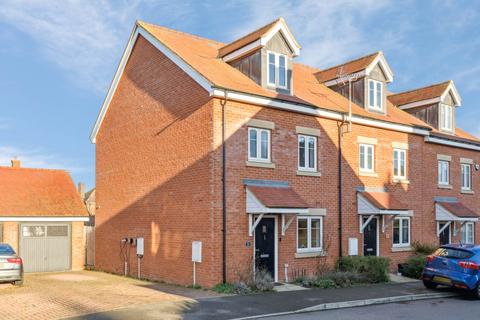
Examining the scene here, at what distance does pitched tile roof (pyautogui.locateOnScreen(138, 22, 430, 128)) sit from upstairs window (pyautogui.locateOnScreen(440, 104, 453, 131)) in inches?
48.2

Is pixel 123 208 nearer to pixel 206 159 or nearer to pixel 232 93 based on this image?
pixel 206 159

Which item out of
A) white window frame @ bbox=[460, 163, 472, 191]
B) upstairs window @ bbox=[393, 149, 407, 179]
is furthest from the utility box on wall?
white window frame @ bbox=[460, 163, 472, 191]

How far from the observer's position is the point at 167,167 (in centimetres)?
1817

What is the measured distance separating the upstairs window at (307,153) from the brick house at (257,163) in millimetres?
41

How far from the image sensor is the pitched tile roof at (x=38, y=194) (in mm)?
22734

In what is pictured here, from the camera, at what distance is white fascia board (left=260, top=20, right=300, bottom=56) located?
59.4 ft

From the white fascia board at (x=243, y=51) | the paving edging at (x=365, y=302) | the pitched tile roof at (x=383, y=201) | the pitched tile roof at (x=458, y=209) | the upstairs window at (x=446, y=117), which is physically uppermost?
the white fascia board at (x=243, y=51)

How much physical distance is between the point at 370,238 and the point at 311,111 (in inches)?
228

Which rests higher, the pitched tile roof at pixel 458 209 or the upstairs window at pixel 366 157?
the upstairs window at pixel 366 157

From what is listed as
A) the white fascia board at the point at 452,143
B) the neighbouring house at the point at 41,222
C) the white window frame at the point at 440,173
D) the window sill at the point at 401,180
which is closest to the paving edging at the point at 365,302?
the window sill at the point at 401,180

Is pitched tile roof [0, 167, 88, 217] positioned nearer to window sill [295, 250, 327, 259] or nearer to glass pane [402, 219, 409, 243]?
window sill [295, 250, 327, 259]

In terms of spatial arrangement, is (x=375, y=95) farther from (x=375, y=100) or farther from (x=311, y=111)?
(x=311, y=111)

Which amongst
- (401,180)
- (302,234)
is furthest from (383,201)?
(302,234)

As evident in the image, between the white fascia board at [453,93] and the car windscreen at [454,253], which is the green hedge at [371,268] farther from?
the white fascia board at [453,93]
